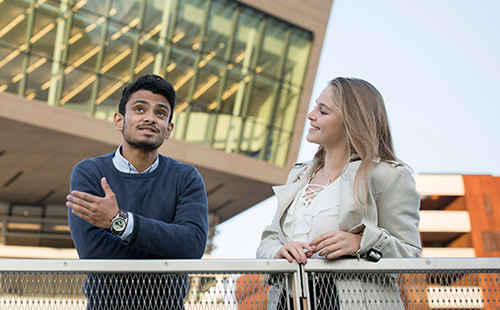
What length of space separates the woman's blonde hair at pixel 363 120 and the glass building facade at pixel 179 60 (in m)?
16.4

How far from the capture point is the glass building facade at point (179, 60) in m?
18.2

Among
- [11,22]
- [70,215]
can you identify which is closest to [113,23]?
[11,22]

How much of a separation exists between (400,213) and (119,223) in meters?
1.40

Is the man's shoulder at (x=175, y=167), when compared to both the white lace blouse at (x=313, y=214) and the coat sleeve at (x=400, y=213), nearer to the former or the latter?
the white lace blouse at (x=313, y=214)

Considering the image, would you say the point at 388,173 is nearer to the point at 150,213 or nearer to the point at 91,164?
the point at 150,213

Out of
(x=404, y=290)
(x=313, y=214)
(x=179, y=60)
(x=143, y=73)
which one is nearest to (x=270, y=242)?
(x=313, y=214)

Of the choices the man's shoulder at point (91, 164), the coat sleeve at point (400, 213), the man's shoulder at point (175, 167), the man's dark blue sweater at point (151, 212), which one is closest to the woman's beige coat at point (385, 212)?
the coat sleeve at point (400, 213)

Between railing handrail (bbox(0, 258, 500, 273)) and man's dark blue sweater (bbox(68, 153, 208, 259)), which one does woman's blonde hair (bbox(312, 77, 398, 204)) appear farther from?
man's dark blue sweater (bbox(68, 153, 208, 259))

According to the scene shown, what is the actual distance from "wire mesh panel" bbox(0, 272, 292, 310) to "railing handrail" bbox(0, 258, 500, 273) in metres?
0.06

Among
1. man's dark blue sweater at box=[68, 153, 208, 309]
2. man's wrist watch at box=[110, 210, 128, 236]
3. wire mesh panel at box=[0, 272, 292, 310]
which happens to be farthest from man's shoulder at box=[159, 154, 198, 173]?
wire mesh panel at box=[0, 272, 292, 310]

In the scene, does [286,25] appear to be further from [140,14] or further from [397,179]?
[397,179]

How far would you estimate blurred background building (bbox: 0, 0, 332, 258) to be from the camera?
18.2m

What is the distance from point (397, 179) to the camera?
3.04 m

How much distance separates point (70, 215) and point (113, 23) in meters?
17.3
